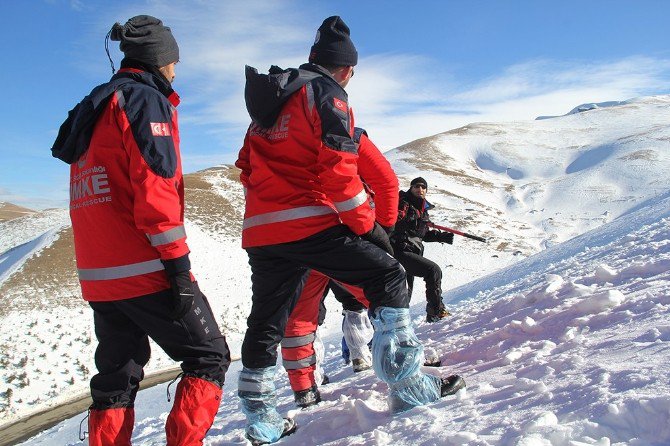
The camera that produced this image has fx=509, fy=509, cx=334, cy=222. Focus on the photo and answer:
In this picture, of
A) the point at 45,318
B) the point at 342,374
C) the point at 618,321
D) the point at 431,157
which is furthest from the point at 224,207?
the point at 431,157

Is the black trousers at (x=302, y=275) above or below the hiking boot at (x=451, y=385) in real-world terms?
above

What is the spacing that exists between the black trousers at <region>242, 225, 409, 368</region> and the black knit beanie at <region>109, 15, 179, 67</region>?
4.40ft

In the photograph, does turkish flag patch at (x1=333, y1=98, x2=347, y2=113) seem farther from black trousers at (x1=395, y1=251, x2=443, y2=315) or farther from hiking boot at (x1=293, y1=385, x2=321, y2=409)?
black trousers at (x1=395, y1=251, x2=443, y2=315)

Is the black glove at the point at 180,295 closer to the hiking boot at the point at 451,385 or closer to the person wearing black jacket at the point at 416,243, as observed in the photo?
the hiking boot at the point at 451,385

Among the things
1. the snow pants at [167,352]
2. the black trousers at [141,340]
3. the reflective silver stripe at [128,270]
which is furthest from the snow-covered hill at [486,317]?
the reflective silver stripe at [128,270]

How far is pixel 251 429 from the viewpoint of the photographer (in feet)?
11.1

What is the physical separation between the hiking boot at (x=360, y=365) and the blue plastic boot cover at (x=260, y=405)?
166cm

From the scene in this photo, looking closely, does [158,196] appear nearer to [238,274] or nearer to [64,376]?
[64,376]

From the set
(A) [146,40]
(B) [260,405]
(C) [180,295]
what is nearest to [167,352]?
(C) [180,295]

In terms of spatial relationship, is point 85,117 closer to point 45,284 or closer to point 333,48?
point 333,48

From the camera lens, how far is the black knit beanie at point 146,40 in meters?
2.98

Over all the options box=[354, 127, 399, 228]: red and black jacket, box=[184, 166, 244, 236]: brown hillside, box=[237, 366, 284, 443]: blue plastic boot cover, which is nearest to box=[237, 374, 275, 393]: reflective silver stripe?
box=[237, 366, 284, 443]: blue plastic boot cover

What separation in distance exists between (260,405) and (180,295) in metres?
1.15

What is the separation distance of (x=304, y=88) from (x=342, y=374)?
3.17 metres
